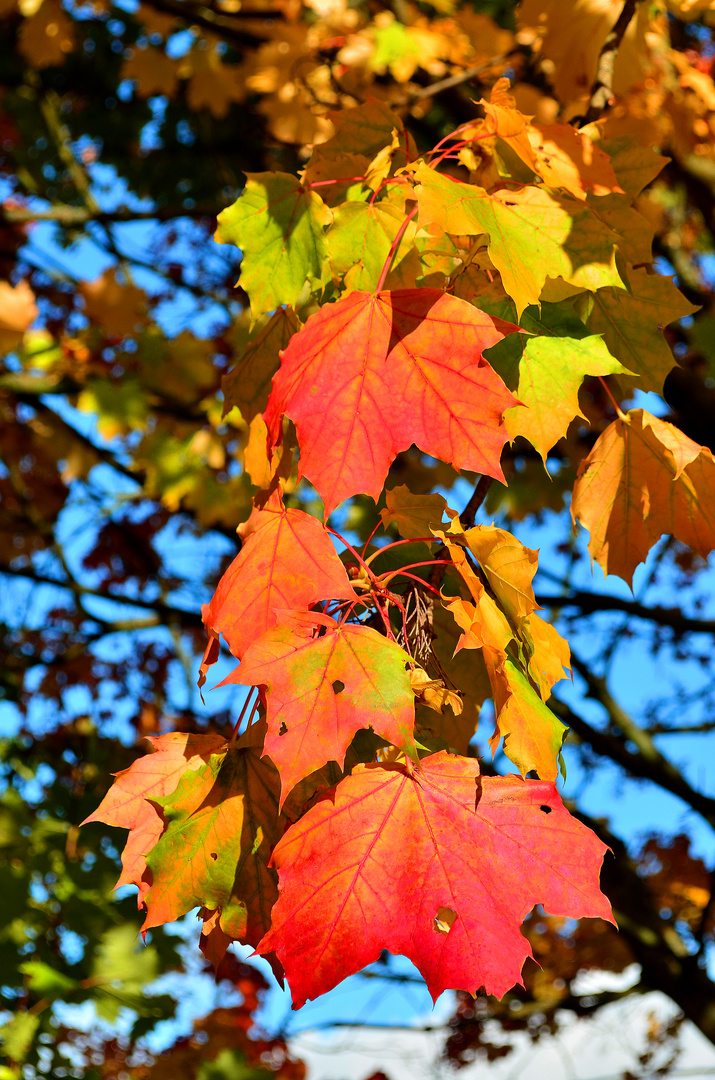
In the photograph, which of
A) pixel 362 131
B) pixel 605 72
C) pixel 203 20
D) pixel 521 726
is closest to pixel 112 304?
pixel 203 20

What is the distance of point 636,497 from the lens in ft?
4.57

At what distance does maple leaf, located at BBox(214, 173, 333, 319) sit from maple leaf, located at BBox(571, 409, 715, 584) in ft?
1.79

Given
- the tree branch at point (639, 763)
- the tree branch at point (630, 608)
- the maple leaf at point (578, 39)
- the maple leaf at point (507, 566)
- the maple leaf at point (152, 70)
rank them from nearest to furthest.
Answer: the maple leaf at point (507, 566) < the maple leaf at point (578, 39) < the tree branch at point (639, 763) < the tree branch at point (630, 608) < the maple leaf at point (152, 70)

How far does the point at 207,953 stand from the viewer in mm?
1100

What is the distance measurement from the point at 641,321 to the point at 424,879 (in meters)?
0.94

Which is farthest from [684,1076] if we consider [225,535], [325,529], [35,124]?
[35,124]

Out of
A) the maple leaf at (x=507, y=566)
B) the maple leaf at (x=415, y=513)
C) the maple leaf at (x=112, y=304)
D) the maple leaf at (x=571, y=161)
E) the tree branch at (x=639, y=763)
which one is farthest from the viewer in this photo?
the maple leaf at (x=112, y=304)

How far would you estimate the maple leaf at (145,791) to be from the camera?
113cm

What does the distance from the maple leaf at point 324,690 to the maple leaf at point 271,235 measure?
2.01 feet

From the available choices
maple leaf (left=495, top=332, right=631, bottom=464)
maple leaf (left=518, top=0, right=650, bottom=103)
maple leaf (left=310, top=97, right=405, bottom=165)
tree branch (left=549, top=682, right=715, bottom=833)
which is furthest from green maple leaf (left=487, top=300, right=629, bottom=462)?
tree branch (left=549, top=682, right=715, bottom=833)

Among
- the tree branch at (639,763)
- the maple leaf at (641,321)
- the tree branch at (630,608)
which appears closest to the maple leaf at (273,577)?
the maple leaf at (641,321)

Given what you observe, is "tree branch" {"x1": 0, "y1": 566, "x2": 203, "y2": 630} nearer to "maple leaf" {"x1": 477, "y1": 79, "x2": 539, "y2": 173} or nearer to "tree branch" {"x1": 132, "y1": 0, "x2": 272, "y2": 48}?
"tree branch" {"x1": 132, "y1": 0, "x2": 272, "y2": 48}

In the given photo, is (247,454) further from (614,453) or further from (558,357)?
(614,453)

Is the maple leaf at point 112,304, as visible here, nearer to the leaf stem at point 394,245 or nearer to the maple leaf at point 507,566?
the leaf stem at point 394,245
